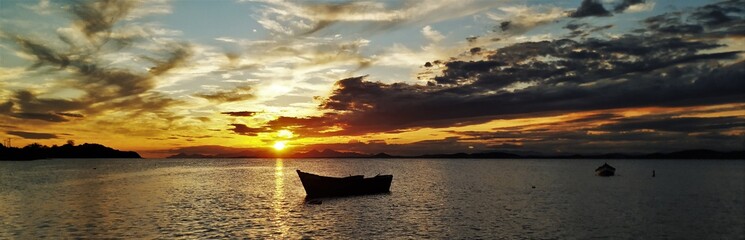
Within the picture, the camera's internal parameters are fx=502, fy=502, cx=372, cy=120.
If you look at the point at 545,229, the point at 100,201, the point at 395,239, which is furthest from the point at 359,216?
the point at 100,201

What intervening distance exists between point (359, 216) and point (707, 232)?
32297mm

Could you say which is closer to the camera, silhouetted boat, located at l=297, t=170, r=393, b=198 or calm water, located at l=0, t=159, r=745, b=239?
calm water, located at l=0, t=159, r=745, b=239

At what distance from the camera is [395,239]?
3994 centimetres

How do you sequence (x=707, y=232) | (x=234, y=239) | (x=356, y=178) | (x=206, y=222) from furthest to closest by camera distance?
1. (x=356, y=178)
2. (x=206, y=222)
3. (x=707, y=232)
4. (x=234, y=239)

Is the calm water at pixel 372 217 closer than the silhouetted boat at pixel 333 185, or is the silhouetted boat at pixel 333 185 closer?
the calm water at pixel 372 217

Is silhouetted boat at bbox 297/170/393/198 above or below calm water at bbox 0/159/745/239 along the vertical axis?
above

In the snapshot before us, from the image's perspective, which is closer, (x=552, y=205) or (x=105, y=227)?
(x=105, y=227)

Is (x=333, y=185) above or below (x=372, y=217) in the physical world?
above

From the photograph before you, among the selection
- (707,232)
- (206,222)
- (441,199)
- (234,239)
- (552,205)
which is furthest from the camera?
(441,199)

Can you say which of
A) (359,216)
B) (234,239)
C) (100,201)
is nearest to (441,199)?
(359,216)

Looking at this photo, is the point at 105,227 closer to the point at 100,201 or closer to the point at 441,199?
the point at 100,201

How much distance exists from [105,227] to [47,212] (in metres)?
16.7

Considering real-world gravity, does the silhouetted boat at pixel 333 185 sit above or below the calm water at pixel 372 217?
above

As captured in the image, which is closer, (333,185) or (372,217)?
(372,217)
